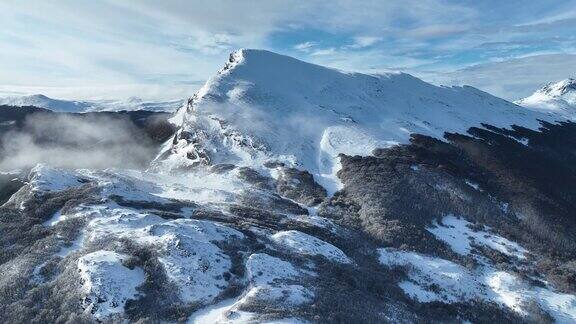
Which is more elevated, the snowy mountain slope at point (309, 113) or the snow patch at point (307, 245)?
the snowy mountain slope at point (309, 113)

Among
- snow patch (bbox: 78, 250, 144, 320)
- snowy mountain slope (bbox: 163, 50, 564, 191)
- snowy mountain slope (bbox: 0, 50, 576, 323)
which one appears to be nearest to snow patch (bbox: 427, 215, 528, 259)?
snowy mountain slope (bbox: 0, 50, 576, 323)

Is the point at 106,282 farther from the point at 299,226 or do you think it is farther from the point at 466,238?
the point at 466,238

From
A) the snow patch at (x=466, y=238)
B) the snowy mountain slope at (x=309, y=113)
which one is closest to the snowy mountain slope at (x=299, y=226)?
the snow patch at (x=466, y=238)

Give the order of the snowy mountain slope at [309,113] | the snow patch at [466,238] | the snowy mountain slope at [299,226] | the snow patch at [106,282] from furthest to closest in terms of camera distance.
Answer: the snowy mountain slope at [309,113], the snow patch at [466,238], the snowy mountain slope at [299,226], the snow patch at [106,282]

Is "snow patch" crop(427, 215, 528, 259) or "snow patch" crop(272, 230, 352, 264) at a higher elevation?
"snow patch" crop(272, 230, 352, 264)

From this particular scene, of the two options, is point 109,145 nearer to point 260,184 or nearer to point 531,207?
point 260,184

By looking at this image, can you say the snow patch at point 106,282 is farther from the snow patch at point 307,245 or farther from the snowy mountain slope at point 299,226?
the snow patch at point 307,245

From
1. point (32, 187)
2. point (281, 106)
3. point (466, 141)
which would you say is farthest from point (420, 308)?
point (281, 106)

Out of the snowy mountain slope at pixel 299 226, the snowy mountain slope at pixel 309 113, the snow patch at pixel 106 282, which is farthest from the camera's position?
the snowy mountain slope at pixel 309 113

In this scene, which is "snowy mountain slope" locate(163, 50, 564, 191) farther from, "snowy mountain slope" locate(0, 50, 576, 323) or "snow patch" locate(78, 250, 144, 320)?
"snow patch" locate(78, 250, 144, 320)
